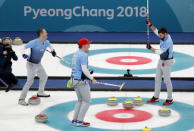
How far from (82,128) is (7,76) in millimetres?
3820

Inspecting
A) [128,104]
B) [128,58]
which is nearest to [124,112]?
[128,104]

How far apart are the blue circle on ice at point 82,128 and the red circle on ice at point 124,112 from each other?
75 centimetres

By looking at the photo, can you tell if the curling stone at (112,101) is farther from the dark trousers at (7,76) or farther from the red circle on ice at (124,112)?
the dark trousers at (7,76)

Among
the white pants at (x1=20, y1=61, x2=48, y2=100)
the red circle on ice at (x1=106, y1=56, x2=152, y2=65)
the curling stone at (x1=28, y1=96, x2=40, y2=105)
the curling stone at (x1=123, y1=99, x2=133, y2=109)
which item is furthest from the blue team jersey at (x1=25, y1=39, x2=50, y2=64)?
the red circle on ice at (x1=106, y1=56, x2=152, y2=65)

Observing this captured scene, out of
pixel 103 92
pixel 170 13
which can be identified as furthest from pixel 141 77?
pixel 170 13

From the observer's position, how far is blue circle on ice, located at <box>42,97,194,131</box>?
1209 cm

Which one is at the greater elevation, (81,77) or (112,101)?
(81,77)

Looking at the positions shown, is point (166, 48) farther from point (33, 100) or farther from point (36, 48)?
point (33, 100)

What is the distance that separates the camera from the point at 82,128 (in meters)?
12.1

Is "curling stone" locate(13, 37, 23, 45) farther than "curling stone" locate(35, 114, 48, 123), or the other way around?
"curling stone" locate(13, 37, 23, 45)

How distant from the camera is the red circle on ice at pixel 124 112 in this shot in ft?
41.6

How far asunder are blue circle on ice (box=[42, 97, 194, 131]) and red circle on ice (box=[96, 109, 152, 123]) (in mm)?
755

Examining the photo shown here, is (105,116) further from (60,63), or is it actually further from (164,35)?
(60,63)

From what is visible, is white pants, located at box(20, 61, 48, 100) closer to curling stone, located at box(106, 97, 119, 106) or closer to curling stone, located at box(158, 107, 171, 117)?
curling stone, located at box(106, 97, 119, 106)
